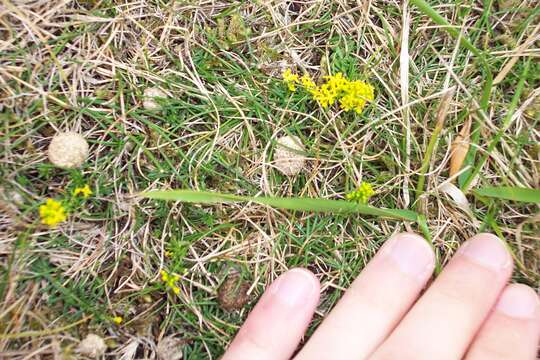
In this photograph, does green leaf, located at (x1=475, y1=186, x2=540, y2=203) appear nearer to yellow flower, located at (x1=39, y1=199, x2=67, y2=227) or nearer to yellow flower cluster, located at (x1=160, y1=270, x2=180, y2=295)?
yellow flower cluster, located at (x1=160, y1=270, x2=180, y2=295)

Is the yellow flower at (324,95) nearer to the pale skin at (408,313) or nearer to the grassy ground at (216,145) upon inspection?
the grassy ground at (216,145)

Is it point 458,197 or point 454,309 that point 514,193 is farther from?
point 454,309

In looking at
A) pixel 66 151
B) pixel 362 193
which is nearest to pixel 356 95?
pixel 362 193

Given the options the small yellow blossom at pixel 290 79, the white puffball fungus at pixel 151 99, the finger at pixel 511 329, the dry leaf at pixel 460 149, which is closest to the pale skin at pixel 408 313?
the finger at pixel 511 329

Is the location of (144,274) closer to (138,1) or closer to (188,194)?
(188,194)

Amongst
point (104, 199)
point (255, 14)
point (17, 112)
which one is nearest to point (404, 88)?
point (255, 14)

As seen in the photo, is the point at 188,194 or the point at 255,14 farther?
the point at 255,14
